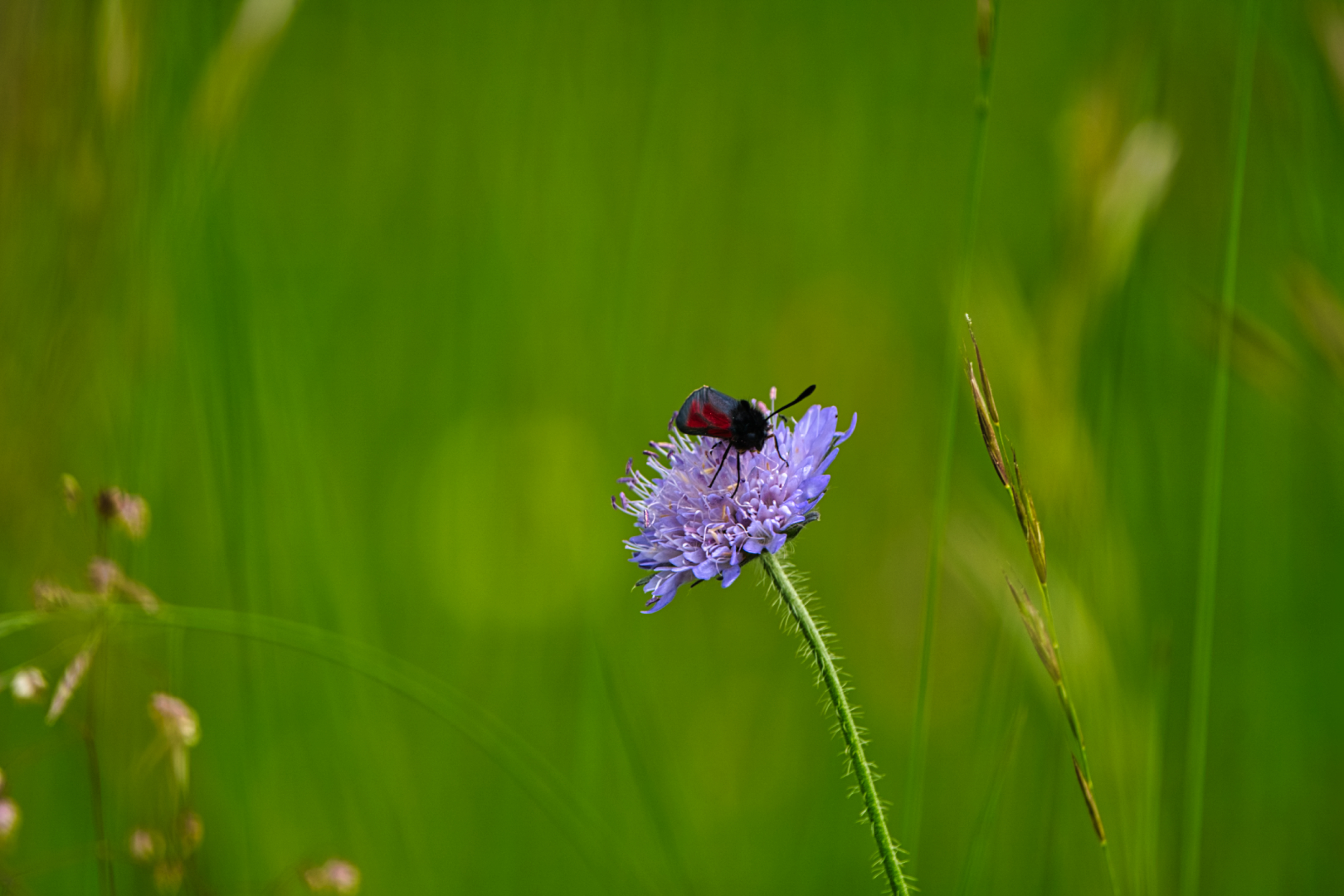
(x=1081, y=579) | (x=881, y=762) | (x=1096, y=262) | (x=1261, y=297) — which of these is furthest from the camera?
(x=1261, y=297)

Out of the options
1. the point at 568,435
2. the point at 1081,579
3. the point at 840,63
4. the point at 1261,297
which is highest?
the point at 840,63

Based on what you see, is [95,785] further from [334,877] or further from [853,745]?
[853,745]

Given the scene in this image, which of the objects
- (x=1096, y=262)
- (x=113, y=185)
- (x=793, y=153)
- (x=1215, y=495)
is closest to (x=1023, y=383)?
(x=1096, y=262)

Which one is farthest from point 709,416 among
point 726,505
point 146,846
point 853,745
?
point 146,846

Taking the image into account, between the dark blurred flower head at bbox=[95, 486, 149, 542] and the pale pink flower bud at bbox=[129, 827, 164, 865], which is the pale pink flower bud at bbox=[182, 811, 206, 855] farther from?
the dark blurred flower head at bbox=[95, 486, 149, 542]

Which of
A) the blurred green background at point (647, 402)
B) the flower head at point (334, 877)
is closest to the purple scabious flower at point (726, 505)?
the blurred green background at point (647, 402)

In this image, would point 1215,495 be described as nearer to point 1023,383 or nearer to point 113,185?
point 1023,383

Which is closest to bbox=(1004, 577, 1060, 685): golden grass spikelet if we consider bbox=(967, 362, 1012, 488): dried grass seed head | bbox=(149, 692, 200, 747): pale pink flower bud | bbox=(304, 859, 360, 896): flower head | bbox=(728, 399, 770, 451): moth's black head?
bbox=(967, 362, 1012, 488): dried grass seed head
